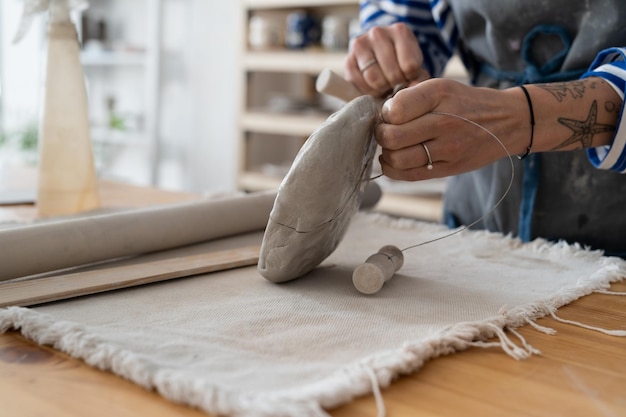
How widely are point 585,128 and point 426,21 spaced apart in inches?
20.0

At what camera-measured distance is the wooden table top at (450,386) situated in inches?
17.3

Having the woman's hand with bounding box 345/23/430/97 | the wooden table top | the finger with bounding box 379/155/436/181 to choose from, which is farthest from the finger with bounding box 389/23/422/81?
the wooden table top

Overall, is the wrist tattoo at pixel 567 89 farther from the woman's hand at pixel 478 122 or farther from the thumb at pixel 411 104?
the thumb at pixel 411 104

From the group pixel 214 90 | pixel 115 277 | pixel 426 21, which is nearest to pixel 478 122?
pixel 115 277

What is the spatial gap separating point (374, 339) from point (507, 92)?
37cm

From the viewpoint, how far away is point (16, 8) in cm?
384

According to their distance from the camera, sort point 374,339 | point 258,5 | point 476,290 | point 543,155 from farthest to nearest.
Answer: point 258,5 → point 543,155 → point 476,290 → point 374,339

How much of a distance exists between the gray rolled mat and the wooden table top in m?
0.16

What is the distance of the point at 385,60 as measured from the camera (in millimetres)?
982

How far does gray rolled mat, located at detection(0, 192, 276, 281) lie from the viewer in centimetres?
71

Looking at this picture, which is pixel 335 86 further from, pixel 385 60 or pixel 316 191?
pixel 316 191

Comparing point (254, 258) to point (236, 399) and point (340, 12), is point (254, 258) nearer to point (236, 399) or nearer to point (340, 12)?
point (236, 399)

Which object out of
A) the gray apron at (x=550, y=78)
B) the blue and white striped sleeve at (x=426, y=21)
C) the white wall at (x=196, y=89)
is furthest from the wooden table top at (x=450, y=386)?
the white wall at (x=196, y=89)

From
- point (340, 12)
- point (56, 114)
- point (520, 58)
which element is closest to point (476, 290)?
point (520, 58)
